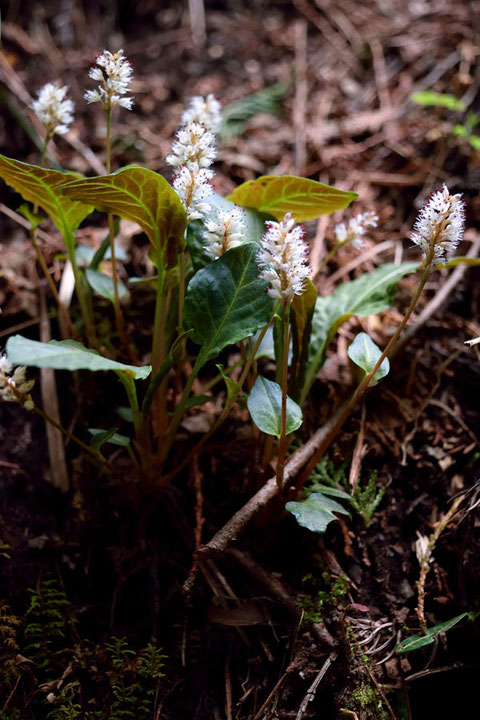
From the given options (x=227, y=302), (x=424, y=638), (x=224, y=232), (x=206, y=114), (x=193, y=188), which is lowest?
(x=424, y=638)

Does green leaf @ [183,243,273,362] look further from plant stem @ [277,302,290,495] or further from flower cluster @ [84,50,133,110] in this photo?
flower cluster @ [84,50,133,110]

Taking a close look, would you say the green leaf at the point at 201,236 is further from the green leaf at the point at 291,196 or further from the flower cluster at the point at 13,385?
the flower cluster at the point at 13,385

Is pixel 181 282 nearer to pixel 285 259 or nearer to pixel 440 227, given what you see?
pixel 285 259

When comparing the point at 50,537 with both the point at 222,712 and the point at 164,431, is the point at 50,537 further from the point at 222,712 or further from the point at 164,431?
the point at 222,712

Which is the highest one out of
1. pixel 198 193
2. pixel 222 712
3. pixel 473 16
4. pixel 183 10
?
pixel 183 10

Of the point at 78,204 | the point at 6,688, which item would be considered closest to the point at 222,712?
the point at 6,688

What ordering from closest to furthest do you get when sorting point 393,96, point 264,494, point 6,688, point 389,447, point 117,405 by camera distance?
point 6,688 → point 264,494 → point 389,447 → point 117,405 → point 393,96

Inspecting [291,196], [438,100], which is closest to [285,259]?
[291,196]
